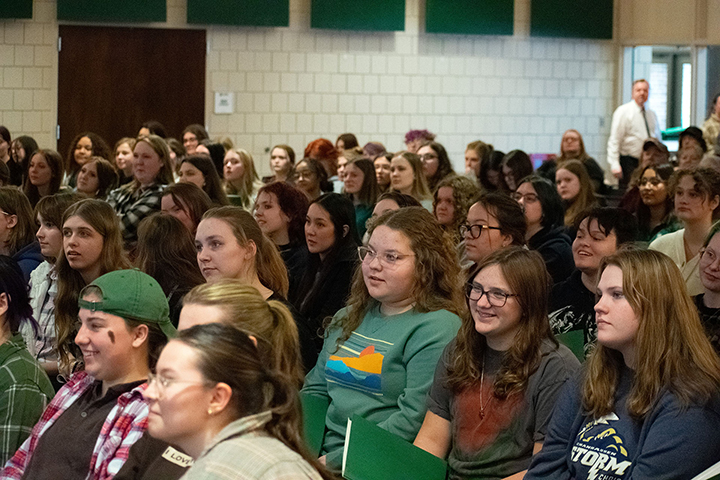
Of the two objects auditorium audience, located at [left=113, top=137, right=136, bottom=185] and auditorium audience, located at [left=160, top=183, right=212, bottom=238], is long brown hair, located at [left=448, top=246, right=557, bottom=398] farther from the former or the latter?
auditorium audience, located at [left=113, top=137, right=136, bottom=185]

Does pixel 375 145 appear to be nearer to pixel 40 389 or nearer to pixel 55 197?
pixel 55 197

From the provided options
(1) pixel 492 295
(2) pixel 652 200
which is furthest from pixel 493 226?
(2) pixel 652 200

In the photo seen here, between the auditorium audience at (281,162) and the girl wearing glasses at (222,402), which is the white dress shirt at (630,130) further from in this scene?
the girl wearing glasses at (222,402)

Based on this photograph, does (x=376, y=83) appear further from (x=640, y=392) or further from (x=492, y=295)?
(x=640, y=392)

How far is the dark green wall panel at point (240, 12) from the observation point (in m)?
10.6

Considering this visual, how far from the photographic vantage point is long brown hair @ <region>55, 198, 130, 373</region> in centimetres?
378

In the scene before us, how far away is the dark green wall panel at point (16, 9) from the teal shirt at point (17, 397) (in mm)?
8329

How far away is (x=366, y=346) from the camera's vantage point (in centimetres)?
303

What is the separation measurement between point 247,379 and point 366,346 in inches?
50.8

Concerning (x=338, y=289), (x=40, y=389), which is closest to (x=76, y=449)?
(x=40, y=389)

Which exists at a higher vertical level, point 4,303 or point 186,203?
point 186,203

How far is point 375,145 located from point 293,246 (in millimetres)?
4438

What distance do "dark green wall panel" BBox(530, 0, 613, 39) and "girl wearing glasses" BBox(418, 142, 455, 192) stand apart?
4363mm

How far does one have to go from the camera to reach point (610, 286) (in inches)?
93.0
